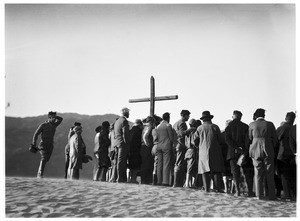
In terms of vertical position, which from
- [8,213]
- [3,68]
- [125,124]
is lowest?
[8,213]

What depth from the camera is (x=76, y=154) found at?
33.3ft

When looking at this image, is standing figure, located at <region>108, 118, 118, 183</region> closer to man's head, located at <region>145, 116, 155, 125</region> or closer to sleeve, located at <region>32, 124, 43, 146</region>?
man's head, located at <region>145, 116, 155, 125</region>

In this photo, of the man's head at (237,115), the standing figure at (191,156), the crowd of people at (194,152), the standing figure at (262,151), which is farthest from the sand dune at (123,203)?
the man's head at (237,115)

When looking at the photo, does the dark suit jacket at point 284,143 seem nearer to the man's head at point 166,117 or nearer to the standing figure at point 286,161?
the standing figure at point 286,161

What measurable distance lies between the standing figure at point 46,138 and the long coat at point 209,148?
366 centimetres

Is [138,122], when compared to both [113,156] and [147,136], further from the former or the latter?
[113,156]

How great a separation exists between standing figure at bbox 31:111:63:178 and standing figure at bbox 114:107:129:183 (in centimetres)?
163

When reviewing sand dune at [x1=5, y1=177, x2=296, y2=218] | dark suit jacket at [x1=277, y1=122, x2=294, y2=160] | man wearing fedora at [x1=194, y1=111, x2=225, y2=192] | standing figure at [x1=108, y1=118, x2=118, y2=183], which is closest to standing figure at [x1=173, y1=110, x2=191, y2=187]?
man wearing fedora at [x1=194, y1=111, x2=225, y2=192]

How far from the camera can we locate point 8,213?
7223 millimetres

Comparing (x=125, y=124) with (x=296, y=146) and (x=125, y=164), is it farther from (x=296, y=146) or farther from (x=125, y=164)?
(x=296, y=146)

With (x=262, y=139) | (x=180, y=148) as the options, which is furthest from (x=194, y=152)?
(x=262, y=139)

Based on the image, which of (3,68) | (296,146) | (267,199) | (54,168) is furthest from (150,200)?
(54,168)

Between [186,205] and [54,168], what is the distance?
7.88 metres

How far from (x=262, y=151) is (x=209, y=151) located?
1135 mm
